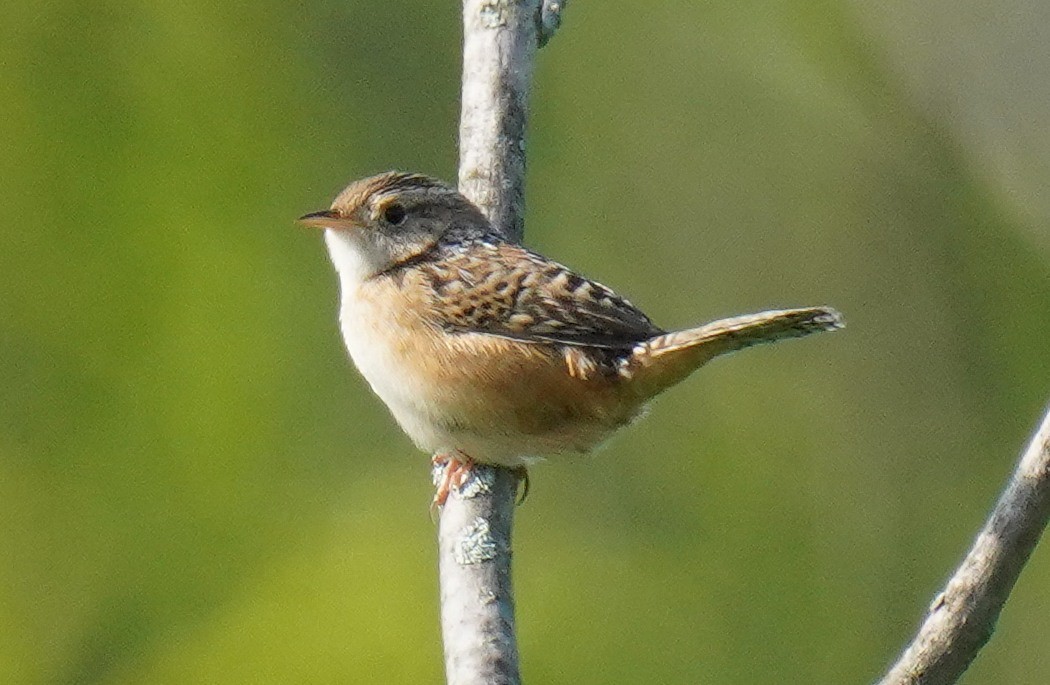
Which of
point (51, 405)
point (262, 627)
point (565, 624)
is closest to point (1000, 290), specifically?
point (565, 624)

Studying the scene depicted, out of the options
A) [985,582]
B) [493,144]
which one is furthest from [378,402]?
[985,582]

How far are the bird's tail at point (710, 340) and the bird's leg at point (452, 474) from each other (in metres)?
0.53

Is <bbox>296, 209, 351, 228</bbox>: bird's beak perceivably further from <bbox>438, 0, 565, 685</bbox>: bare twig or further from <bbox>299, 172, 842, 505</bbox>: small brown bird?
<bbox>438, 0, 565, 685</bbox>: bare twig

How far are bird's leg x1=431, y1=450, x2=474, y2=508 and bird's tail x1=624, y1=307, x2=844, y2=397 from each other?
0.53 metres

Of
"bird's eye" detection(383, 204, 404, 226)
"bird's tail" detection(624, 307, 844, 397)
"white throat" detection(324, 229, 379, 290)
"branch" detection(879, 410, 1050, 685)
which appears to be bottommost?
"branch" detection(879, 410, 1050, 685)

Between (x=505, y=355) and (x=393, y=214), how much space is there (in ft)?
2.65

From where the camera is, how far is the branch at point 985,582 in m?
2.63

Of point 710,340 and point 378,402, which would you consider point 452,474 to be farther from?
point 378,402

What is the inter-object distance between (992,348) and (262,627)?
3.66 m

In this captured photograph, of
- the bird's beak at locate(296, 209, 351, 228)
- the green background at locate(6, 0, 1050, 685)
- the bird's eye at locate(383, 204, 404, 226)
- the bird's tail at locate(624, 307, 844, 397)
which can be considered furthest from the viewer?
the green background at locate(6, 0, 1050, 685)

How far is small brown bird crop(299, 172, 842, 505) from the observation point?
4215mm

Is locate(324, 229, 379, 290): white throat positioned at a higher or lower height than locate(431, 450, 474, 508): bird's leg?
higher

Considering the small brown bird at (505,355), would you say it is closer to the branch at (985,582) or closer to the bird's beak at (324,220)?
the bird's beak at (324,220)

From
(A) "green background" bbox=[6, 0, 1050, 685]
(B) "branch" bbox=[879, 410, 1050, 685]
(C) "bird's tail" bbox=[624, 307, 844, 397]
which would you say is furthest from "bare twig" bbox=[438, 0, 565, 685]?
(A) "green background" bbox=[6, 0, 1050, 685]
